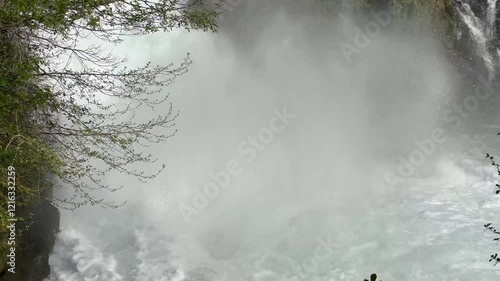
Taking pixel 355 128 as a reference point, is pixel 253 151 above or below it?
below

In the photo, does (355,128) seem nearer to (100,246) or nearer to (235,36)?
(235,36)

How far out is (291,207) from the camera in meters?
11.2

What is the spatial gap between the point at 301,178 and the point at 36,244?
706 centimetres

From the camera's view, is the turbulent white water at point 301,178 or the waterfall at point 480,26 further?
the waterfall at point 480,26

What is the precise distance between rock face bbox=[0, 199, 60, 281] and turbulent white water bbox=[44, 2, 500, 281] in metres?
0.55

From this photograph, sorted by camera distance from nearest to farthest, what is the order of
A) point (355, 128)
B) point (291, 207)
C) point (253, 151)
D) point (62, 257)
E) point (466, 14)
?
point (62, 257)
point (291, 207)
point (253, 151)
point (355, 128)
point (466, 14)

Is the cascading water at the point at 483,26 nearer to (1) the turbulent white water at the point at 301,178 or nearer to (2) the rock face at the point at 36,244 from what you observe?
(1) the turbulent white water at the point at 301,178

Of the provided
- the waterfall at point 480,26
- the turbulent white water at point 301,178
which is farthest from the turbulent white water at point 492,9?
the turbulent white water at point 301,178

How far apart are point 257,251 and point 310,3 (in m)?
9.53

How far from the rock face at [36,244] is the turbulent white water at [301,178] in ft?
1.80

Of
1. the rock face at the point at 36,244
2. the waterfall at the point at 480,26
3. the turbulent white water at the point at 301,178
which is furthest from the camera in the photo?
the waterfall at the point at 480,26

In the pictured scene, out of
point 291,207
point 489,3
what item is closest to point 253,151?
point 291,207

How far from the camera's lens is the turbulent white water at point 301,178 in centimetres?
935

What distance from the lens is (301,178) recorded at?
1252cm
